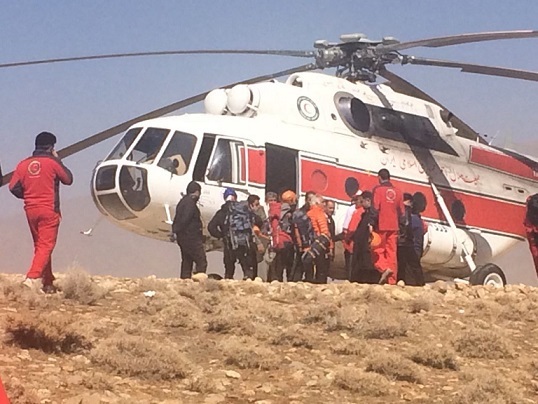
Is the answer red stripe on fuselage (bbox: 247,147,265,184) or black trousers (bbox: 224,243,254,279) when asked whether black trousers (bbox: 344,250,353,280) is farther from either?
red stripe on fuselage (bbox: 247,147,265,184)

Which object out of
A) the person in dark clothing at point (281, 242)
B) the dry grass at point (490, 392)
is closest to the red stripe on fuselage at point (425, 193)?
the person in dark clothing at point (281, 242)

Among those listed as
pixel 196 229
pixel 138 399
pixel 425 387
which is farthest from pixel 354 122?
pixel 138 399

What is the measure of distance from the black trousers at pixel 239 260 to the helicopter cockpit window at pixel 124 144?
2179 mm

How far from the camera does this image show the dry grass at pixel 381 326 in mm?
9156

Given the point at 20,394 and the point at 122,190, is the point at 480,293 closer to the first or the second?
the point at 122,190

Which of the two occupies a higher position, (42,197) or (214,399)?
(42,197)

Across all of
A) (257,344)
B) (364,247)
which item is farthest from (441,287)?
(257,344)

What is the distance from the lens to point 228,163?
1438 centimetres

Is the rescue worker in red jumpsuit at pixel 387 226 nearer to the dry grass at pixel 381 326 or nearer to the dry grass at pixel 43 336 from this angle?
the dry grass at pixel 381 326

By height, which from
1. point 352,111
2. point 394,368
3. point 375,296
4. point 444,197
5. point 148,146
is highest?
point 352,111

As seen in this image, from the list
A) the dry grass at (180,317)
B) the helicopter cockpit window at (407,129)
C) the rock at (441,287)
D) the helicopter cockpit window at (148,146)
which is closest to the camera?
the dry grass at (180,317)

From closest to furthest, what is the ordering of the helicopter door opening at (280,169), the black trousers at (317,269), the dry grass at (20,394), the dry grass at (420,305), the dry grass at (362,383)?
1. the dry grass at (20,394)
2. the dry grass at (362,383)
3. the dry grass at (420,305)
4. the black trousers at (317,269)
5. the helicopter door opening at (280,169)

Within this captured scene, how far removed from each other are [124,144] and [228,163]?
5.27 feet

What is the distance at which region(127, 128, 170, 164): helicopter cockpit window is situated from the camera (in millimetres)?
14156
